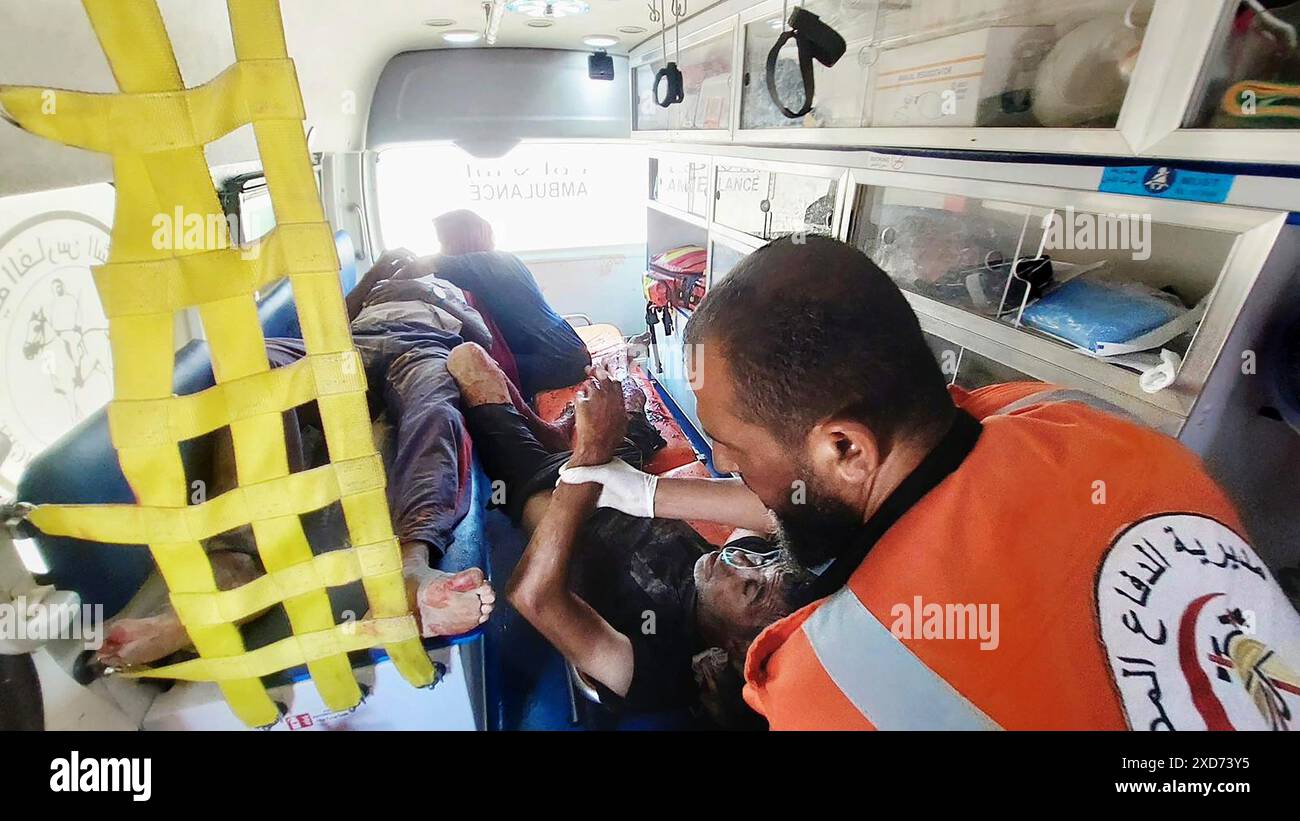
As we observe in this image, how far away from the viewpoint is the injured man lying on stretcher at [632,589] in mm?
874

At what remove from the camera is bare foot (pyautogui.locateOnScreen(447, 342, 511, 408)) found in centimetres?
130

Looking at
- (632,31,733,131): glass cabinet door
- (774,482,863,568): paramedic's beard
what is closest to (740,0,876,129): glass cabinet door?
(632,31,733,131): glass cabinet door

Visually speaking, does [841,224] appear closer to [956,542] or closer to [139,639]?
[956,542]

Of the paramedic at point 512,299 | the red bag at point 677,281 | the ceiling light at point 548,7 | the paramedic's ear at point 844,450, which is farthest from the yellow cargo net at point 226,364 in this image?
the red bag at point 677,281

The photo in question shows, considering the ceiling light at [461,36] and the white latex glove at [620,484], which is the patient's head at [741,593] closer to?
the white latex glove at [620,484]

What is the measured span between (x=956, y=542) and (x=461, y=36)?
6.12 ft

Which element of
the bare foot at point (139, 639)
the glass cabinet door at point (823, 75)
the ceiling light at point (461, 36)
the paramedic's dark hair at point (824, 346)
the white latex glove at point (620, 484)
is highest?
the ceiling light at point (461, 36)

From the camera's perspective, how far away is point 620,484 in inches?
38.1

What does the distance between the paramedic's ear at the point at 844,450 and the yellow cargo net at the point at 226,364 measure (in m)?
0.46

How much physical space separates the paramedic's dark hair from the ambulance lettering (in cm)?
23

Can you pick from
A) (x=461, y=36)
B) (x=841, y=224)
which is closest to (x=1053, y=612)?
(x=841, y=224)

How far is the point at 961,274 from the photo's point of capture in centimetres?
102

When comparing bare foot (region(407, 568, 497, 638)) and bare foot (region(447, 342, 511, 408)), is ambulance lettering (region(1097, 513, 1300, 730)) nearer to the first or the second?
bare foot (region(407, 568, 497, 638))
